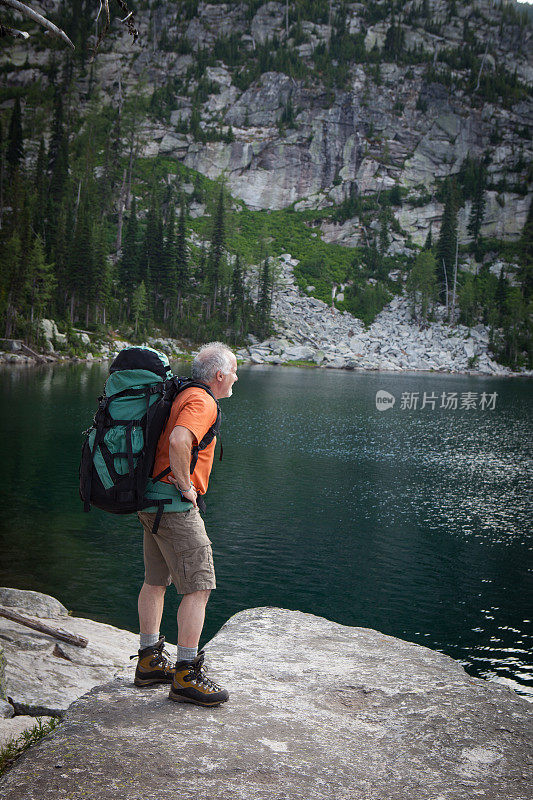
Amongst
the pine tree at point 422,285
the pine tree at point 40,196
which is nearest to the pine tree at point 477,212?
the pine tree at point 422,285

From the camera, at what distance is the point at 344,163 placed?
536ft

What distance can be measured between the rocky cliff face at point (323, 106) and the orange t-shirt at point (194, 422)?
5720 inches

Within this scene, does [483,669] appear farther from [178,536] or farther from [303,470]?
[303,470]

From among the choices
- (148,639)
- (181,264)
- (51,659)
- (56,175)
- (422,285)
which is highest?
(56,175)

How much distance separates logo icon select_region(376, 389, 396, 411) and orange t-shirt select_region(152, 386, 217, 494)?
46.9 m

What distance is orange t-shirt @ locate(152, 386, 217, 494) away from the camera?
4.46m

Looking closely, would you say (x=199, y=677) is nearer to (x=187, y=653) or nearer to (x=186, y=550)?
(x=187, y=653)

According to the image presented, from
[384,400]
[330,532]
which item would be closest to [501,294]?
[384,400]

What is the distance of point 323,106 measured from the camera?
6747 inches

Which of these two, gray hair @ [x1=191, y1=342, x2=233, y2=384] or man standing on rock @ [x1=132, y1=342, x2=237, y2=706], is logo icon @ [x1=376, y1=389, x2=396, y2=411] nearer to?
gray hair @ [x1=191, y1=342, x2=233, y2=384]

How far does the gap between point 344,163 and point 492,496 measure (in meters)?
157

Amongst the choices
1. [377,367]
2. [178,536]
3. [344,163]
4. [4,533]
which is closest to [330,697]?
[178,536]

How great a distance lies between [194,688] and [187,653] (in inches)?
10.5

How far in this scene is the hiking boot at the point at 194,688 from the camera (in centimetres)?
453
